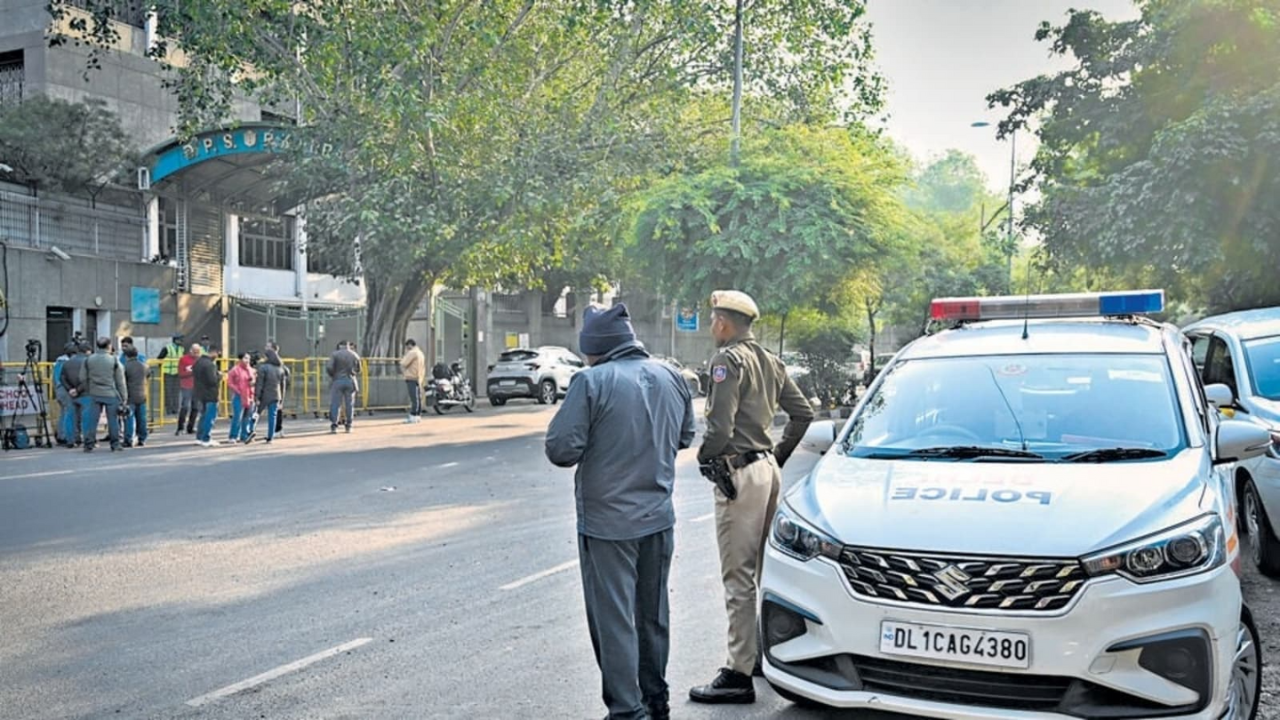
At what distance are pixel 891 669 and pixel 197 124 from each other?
68.0ft

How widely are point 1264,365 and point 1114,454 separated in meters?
4.12

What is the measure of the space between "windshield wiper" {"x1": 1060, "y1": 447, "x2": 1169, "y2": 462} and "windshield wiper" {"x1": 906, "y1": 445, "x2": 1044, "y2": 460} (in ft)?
0.48

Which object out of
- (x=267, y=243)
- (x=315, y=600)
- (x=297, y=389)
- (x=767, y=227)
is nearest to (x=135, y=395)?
(x=297, y=389)

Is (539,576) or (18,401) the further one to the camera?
(18,401)

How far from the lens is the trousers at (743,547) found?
472 cm

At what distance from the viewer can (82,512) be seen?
10016 millimetres

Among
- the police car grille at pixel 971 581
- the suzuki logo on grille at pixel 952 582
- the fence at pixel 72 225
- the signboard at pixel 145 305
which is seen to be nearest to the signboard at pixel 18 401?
the fence at pixel 72 225

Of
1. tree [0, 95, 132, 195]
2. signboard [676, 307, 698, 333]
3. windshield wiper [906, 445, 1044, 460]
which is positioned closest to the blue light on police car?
windshield wiper [906, 445, 1044, 460]

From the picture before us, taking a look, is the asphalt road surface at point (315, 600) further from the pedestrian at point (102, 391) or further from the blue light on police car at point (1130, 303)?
the pedestrian at point (102, 391)

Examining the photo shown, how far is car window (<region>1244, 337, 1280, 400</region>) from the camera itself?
7430 millimetres

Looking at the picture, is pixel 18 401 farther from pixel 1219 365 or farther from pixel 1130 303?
pixel 1219 365

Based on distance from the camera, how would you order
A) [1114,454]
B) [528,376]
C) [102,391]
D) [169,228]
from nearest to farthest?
[1114,454] → [102,391] → [169,228] → [528,376]

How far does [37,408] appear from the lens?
54.7 ft

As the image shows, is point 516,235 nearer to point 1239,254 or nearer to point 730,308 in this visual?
point 1239,254
